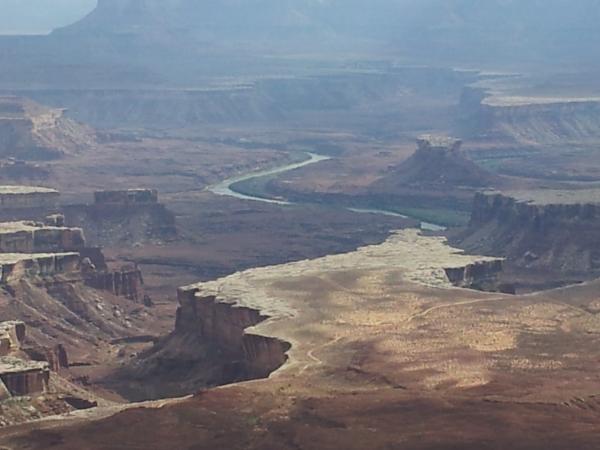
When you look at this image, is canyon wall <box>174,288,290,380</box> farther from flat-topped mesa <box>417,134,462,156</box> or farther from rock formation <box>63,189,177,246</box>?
flat-topped mesa <box>417,134,462,156</box>

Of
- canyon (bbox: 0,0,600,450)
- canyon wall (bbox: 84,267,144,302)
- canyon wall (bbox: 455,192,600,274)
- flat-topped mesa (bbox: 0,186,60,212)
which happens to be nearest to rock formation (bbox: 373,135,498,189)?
canyon (bbox: 0,0,600,450)

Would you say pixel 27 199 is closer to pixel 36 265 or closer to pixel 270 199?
pixel 36 265

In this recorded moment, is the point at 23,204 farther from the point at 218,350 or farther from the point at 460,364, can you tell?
the point at 460,364

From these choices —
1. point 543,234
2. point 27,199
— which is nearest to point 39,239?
point 27,199

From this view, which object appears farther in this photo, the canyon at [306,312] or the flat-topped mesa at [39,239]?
the flat-topped mesa at [39,239]

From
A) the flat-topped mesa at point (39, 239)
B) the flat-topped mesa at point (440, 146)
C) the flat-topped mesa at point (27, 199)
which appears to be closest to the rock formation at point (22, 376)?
the flat-topped mesa at point (39, 239)

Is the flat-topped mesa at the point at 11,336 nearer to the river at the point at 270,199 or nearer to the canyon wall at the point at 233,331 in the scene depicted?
the canyon wall at the point at 233,331
